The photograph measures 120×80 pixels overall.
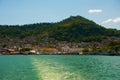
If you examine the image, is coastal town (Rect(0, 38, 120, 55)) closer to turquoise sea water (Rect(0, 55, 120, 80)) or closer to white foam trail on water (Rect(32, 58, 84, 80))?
turquoise sea water (Rect(0, 55, 120, 80))

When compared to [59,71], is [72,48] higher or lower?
higher

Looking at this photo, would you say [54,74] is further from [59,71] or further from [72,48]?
[72,48]

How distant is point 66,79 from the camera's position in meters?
33.2

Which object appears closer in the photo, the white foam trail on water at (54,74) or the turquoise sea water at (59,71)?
the white foam trail on water at (54,74)

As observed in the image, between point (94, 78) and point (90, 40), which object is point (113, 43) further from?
point (94, 78)

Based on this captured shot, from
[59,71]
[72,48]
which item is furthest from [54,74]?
[72,48]

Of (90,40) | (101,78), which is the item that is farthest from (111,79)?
(90,40)

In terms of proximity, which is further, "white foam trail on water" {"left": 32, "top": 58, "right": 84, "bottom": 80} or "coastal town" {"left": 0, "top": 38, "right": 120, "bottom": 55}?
"coastal town" {"left": 0, "top": 38, "right": 120, "bottom": 55}

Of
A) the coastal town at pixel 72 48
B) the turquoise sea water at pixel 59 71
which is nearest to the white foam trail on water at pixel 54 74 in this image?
the turquoise sea water at pixel 59 71

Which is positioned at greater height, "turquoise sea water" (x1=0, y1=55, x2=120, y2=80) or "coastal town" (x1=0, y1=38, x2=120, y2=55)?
"coastal town" (x1=0, y1=38, x2=120, y2=55)

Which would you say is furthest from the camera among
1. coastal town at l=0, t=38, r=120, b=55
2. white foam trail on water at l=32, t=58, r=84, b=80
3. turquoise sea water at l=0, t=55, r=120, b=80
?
coastal town at l=0, t=38, r=120, b=55

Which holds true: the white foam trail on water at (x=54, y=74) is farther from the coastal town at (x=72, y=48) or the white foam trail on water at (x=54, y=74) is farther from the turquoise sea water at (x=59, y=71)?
the coastal town at (x=72, y=48)

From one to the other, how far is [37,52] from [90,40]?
3954cm

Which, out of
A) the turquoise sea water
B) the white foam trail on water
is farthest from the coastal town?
the white foam trail on water
